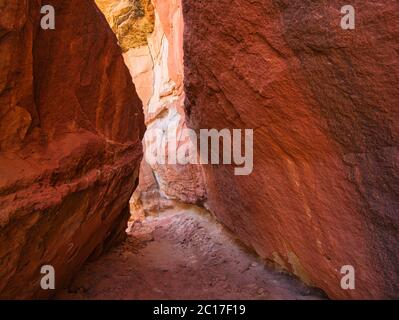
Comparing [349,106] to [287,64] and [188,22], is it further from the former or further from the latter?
[188,22]

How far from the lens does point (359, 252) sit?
212cm

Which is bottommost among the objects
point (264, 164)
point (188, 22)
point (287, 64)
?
point (264, 164)

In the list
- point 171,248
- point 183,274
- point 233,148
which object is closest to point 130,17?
point 171,248

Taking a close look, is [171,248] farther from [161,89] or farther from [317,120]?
[161,89]

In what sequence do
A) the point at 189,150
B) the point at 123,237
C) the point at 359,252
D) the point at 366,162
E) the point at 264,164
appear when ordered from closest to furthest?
the point at 366,162 → the point at 359,252 → the point at 264,164 → the point at 123,237 → the point at 189,150

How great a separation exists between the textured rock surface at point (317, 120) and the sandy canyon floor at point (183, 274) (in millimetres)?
322

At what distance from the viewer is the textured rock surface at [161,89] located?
7.04 meters

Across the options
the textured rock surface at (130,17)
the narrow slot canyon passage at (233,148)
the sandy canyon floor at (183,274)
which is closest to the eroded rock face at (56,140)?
the narrow slot canyon passage at (233,148)

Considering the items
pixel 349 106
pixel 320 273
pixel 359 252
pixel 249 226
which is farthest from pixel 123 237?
pixel 349 106

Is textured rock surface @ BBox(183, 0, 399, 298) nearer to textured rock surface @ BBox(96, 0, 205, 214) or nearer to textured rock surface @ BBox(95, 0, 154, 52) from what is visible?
textured rock surface @ BBox(96, 0, 205, 214)

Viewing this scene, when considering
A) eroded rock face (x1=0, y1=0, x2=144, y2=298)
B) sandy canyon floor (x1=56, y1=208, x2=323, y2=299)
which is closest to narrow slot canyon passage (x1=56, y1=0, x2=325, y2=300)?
sandy canyon floor (x1=56, y1=208, x2=323, y2=299)

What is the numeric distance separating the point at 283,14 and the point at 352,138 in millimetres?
962

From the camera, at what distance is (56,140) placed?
7.04 feet

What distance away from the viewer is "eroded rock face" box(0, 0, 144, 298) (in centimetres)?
170
